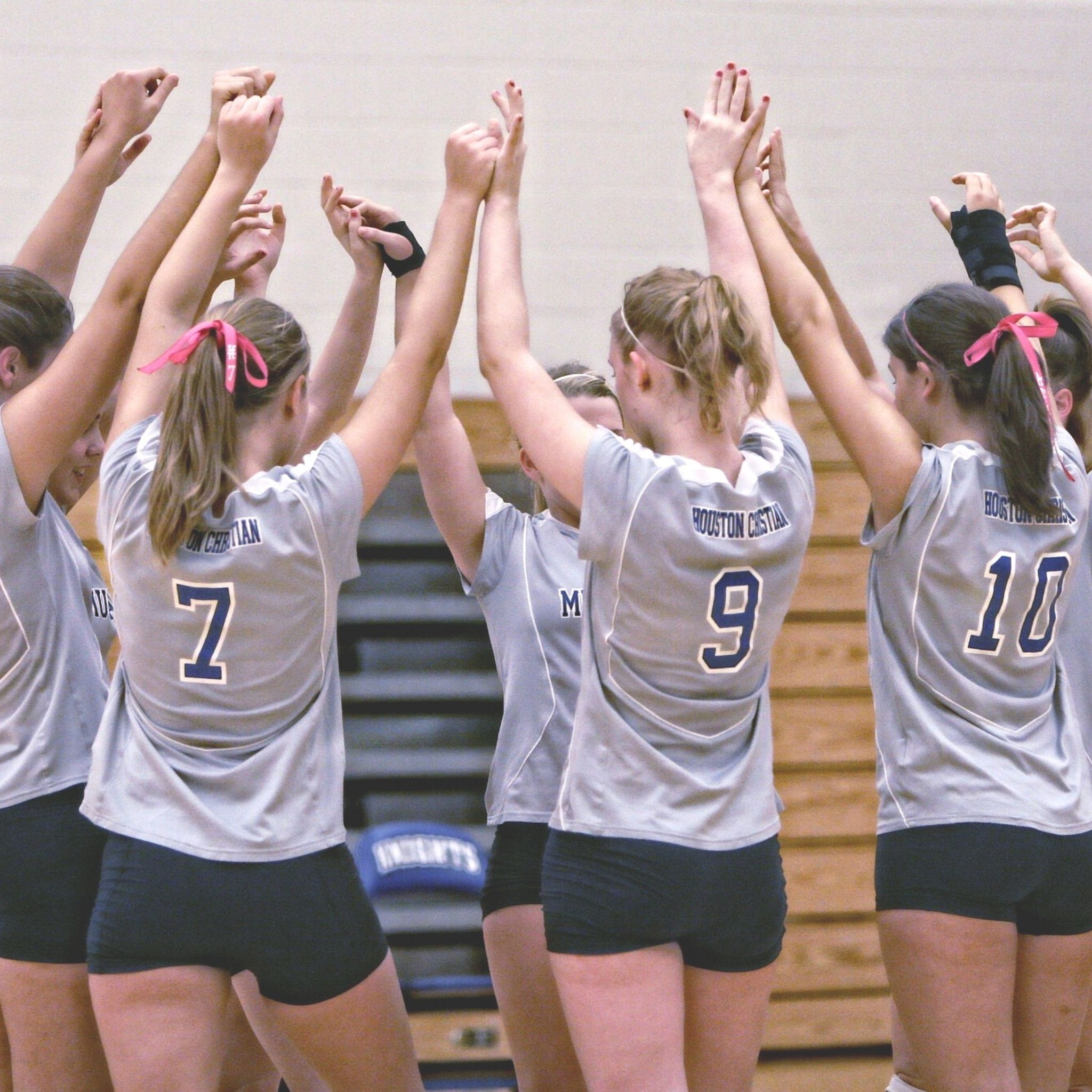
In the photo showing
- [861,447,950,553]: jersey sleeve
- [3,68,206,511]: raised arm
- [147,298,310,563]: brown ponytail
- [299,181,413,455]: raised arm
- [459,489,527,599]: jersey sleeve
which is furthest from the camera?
[459,489,527,599]: jersey sleeve

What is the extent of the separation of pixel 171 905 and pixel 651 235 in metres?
2.75

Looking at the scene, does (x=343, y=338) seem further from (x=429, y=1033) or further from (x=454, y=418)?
(x=429, y=1033)

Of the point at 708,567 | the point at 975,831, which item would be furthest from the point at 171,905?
the point at 975,831

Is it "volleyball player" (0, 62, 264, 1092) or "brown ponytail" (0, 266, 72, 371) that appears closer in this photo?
"volleyball player" (0, 62, 264, 1092)

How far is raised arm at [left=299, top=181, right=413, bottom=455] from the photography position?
7.48ft

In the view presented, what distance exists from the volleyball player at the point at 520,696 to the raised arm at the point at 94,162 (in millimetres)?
593

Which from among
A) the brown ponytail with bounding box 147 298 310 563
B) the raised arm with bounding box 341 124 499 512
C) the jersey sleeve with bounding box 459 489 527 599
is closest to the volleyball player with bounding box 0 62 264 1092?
the brown ponytail with bounding box 147 298 310 563

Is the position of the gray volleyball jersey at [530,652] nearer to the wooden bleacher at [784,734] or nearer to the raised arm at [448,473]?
the raised arm at [448,473]

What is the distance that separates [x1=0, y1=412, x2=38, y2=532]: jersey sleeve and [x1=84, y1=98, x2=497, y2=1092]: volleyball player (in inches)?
8.1

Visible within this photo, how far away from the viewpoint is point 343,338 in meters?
2.33

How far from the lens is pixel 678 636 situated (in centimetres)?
182

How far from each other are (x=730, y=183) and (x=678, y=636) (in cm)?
82

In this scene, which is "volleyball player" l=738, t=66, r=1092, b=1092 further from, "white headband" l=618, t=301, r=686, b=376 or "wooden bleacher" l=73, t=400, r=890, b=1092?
"wooden bleacher" l=73, t=400, r=890, b=1092

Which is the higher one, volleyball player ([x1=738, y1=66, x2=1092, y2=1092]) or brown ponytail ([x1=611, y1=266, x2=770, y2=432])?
brown ponytail ([x1=611, y1=266, x2=770, y2=432])
